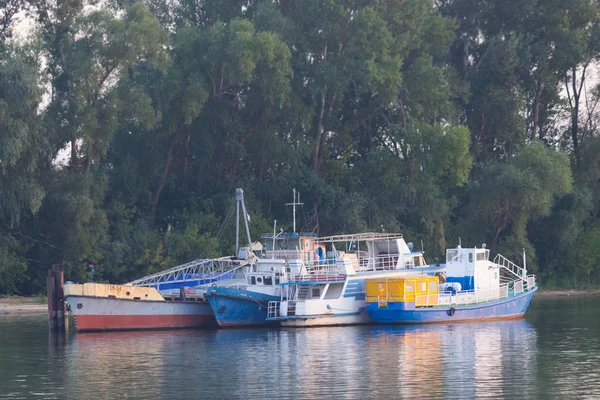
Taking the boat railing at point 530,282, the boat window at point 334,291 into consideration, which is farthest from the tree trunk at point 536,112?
the boat window at point 334,291

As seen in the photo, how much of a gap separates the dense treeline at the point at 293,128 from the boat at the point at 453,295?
62.6ft

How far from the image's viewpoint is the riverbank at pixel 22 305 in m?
70.0

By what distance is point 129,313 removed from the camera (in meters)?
55.8

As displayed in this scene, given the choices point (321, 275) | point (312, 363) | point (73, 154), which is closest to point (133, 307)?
point (321, 275)

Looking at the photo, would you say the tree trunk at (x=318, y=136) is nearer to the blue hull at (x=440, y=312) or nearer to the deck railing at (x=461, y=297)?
the deck railing at (x=461, y=297)

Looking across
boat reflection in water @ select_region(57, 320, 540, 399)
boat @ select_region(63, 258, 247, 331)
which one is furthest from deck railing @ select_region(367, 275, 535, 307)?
boat @ select_region(63, 258, 247, 331)

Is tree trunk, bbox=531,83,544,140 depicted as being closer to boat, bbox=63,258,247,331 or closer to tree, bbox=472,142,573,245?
tree, bbox=472,142,573,245

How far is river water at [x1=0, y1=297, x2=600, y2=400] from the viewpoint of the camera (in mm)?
35906

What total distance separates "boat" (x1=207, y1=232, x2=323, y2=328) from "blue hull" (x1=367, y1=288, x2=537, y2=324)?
16.2ft

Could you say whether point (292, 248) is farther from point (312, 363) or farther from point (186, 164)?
point (186, 164)

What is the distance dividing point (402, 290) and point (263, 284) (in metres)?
7.45

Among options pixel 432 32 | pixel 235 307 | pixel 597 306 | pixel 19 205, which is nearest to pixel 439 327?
pixel 235 307

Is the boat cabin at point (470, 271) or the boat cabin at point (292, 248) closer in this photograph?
the boat cabin at point (292, 248)

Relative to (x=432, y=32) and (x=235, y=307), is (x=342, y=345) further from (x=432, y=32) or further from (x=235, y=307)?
(x=432, y=32)
